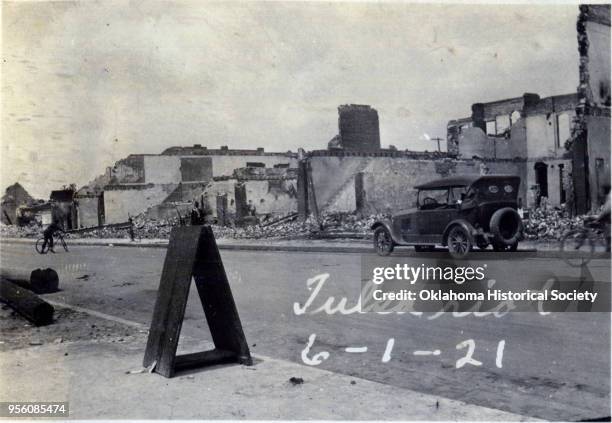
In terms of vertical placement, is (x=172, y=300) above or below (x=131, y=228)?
below

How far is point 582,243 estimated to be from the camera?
31.4 ft

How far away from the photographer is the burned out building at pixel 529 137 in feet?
31.1

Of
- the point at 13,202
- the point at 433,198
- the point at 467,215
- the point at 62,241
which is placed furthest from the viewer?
the point at 433,198

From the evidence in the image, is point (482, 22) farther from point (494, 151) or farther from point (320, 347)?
point (494, 151)

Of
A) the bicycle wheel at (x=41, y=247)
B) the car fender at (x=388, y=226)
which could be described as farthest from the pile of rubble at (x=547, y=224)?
the bicycle wheel at (x=41, y=247)

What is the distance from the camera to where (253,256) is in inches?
565

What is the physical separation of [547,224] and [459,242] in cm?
313

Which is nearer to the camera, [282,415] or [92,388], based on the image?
[282,415]

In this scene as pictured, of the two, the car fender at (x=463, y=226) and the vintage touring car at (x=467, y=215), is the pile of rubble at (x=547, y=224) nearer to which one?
the vintage touring car at (x=467, y=215)

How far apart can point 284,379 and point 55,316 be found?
4.24 meters

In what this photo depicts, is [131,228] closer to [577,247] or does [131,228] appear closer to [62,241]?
[62,241]

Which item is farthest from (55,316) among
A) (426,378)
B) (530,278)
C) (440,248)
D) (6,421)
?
(440,248)

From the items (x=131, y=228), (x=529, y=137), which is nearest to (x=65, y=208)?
(x=131, y=228)

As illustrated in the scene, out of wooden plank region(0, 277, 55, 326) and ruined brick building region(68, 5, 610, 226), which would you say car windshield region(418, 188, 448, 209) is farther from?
wooden plank region(0, 277, 55, 326)
